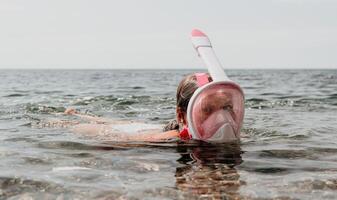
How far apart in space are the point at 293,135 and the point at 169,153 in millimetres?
2610

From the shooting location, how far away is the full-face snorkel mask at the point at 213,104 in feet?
17.0

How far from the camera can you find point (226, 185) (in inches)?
156

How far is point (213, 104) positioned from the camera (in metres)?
5.32

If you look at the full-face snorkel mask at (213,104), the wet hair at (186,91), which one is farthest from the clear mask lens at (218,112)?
the wet hair at (186,91)

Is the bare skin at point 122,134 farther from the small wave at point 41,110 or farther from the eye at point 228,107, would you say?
the small wave at point 41,110

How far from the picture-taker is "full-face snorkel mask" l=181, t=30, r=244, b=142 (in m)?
5.19

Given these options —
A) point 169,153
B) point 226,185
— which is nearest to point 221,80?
point 169,153

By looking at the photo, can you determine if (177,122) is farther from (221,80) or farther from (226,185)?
(226,185)
